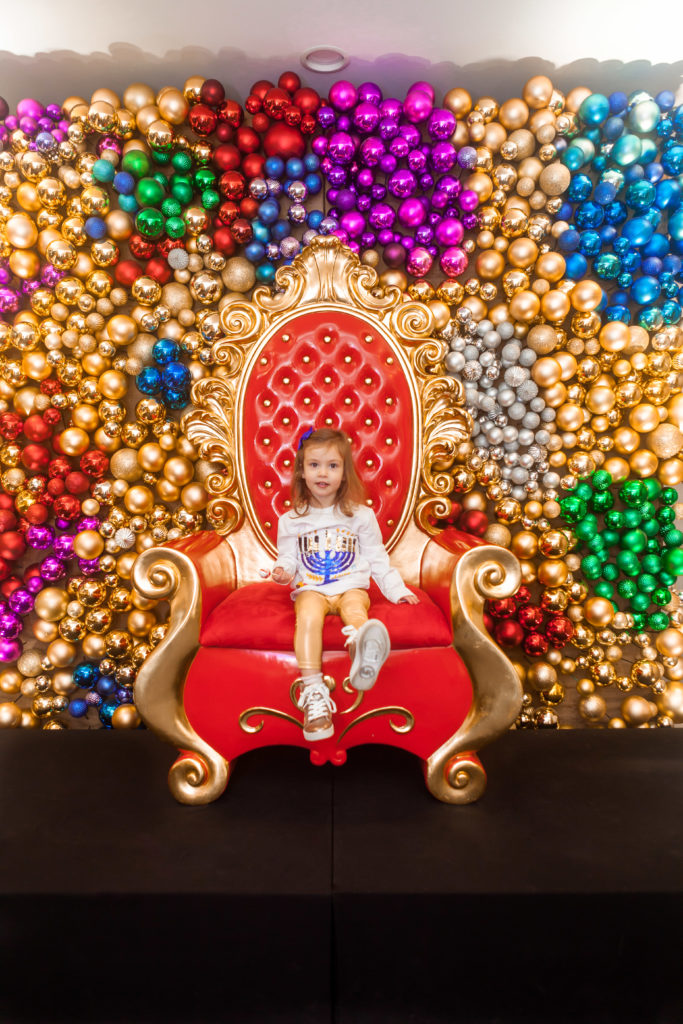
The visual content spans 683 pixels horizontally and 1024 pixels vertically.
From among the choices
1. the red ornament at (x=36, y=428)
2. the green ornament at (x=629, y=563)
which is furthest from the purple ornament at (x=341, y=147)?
the green ornament at (x=629, y=563)

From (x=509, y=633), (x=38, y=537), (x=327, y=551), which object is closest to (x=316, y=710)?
(x=327, y=551)

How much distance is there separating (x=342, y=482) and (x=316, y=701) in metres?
0.79

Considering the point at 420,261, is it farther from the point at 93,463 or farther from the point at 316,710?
the point at 316,710

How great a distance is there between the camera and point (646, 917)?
1359 mm

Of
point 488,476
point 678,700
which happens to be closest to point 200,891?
point 488,476

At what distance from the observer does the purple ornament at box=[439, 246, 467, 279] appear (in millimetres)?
2252

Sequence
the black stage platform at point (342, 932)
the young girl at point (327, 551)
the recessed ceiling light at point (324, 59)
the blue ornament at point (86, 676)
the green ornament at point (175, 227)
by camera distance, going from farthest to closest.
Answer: the blue ornament at point (86, 676) < the green ornament at point (175, 227) < the recessed ceiling light at point (324, 59) < the young girl at point (327, 551) < the black stage platform at point (342, 932)

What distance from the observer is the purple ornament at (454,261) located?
88.7 inches

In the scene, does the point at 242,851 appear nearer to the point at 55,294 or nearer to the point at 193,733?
the point at 193,733

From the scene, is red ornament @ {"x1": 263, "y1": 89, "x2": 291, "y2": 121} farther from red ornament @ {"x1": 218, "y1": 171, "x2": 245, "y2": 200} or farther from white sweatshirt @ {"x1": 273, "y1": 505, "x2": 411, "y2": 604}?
white sweatshirt @ {"x1": 273, "y1": 505, "x2": 411, "y2": 604}

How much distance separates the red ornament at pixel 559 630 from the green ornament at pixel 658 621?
1.11 feet

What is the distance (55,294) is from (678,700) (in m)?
3.09

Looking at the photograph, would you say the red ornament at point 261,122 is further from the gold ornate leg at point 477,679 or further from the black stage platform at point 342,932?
the black stage platform at point 342,932

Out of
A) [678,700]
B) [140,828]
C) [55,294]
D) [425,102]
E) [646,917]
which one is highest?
[425,102]
